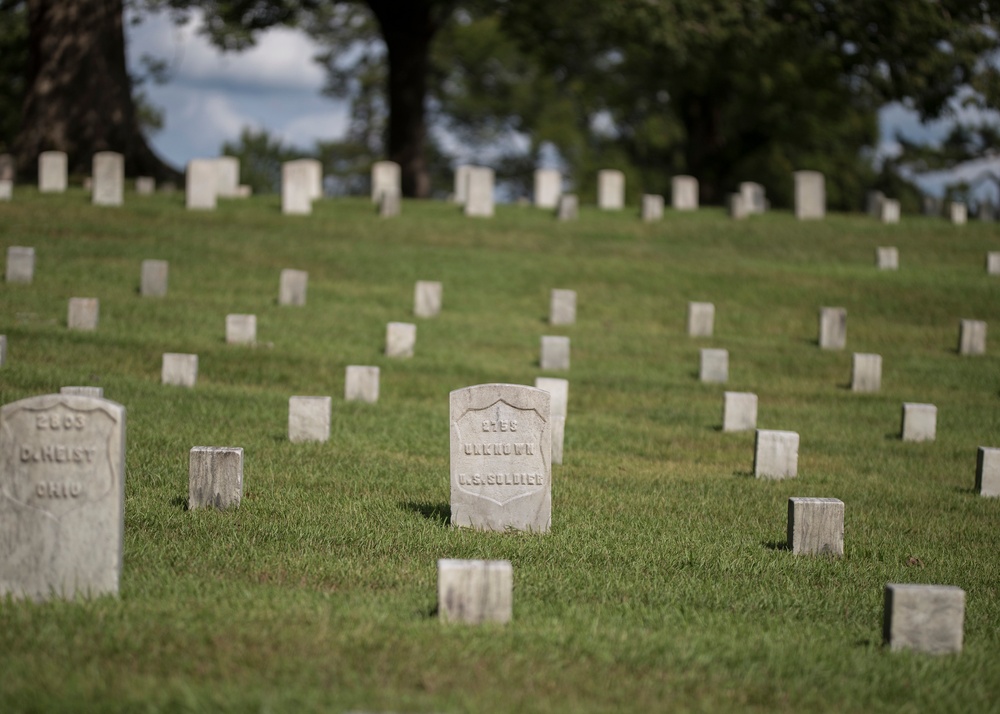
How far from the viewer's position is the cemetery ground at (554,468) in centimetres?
595

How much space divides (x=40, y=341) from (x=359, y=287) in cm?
663

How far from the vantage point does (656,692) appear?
227 inches

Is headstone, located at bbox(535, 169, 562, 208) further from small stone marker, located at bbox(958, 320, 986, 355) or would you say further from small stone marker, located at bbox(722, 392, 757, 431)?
small stone marker, located at bbox(722, 392, 757, 431)

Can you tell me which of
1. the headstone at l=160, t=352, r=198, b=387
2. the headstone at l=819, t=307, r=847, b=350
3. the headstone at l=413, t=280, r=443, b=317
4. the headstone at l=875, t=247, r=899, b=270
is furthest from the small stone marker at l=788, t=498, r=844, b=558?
the headstone at l=875, t=247, r=899, b=270

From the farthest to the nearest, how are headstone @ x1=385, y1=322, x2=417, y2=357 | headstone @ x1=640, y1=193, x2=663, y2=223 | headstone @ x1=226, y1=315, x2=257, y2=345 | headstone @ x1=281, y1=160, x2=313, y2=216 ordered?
headstone @ x1=640, y1=193, x2=663, y2=223 < headstone @ x1=281, y1=160, x2=313, y2=216 < headstone @ x1=385, y1=322, x2=417, y2=357 < headstone @ x1=226, y1=315, x2=257, y2=345

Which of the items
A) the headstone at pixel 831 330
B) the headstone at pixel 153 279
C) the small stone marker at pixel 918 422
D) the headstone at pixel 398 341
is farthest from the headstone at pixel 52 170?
the small stone marker at pixel 918 422

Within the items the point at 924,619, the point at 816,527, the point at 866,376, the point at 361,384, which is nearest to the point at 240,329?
the point at 361,384

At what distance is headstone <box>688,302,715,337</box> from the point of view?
67.3 feet

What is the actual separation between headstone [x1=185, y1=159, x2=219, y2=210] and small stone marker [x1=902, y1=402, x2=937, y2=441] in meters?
16.3

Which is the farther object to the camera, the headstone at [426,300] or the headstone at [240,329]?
the headstone at [426,300]

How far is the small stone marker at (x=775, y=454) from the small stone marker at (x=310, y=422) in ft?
13.2

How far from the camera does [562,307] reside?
2066 cm

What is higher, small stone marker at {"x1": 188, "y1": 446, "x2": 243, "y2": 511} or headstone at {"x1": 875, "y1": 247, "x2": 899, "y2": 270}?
small stone marker at {"x1": 188, "y1": 446, "x2": 243, "y2": 511}

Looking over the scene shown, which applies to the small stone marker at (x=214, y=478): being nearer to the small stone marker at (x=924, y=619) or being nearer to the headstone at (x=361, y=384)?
the small stone marker at (x=924, y=619)
